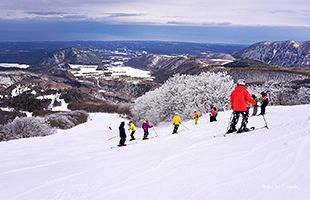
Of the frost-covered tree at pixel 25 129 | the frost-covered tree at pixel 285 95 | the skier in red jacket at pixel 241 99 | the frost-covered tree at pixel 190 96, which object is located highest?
the skier in red jacket at pixel 241 99

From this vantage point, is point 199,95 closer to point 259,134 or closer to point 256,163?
point 259,134

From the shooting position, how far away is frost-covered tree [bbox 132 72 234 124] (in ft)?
200

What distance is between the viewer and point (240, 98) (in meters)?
17.8

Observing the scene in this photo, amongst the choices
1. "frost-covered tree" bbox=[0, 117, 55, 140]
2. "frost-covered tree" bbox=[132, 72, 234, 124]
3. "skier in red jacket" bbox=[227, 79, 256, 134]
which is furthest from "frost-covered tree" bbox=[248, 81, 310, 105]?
"skier in red jacket" bbox=[227, 79, 256, 134]

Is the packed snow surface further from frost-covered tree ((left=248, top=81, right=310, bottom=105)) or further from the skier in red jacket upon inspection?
frost-covered tree ((left=248, top=81, right=310, bottom=105))

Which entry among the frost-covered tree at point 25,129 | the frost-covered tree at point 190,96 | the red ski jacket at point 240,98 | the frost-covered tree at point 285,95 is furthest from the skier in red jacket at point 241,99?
the frost-covered tree at point 285,95

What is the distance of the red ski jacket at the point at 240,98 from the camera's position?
1753 centimetres

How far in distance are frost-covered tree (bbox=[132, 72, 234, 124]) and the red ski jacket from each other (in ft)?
135

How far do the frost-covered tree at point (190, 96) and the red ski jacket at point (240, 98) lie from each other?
41249 millimetres

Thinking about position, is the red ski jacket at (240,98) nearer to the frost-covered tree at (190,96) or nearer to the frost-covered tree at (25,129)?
the frost-covered tree at (190,96)

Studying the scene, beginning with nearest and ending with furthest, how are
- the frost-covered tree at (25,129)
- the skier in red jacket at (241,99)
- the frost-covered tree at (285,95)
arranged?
the skier in red jacket at (241,99)
the frost-covered tree at (25,129)
the frost-covered tree at (285,95)

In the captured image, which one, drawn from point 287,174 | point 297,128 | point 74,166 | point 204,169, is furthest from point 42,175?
point 297,128

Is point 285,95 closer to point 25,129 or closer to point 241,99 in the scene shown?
point 25,129

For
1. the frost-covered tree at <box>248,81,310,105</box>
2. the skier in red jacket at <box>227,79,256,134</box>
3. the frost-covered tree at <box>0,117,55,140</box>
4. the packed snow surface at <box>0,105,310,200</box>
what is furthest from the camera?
the frost-covered tree at <box>248,81,310,105</box>
